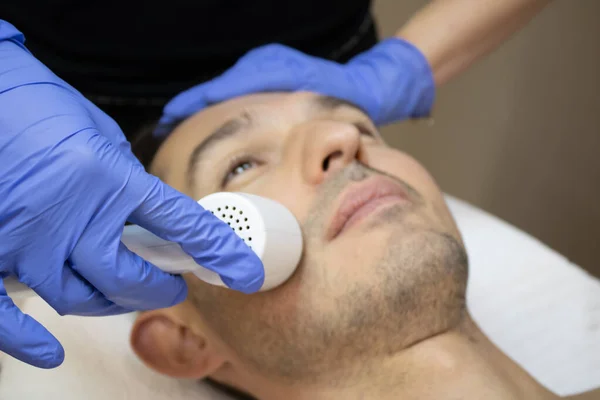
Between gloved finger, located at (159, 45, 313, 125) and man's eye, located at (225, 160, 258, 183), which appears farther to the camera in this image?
gloved finger, located at (159, 45, 313, 125)

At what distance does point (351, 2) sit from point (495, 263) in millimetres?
759

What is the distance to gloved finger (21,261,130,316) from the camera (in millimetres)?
729

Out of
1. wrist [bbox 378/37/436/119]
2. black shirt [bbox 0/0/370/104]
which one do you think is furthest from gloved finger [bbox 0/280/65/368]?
wrist [bbox 378/37/436/119]

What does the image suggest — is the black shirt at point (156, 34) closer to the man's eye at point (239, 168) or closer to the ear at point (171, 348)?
the man's eye at point (239, 168)

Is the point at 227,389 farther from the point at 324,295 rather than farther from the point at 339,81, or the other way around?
the point at 339,81

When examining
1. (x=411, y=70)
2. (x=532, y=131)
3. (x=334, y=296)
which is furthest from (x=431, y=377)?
(x=532, y=131)

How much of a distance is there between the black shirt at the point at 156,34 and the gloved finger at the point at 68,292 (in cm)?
74

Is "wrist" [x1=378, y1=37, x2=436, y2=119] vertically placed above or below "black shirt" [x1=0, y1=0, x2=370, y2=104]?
below

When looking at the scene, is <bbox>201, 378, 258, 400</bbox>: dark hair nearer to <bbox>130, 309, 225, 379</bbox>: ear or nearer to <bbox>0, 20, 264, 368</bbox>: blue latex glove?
<bbox>130, 309, 225, 379</bbox>: ear

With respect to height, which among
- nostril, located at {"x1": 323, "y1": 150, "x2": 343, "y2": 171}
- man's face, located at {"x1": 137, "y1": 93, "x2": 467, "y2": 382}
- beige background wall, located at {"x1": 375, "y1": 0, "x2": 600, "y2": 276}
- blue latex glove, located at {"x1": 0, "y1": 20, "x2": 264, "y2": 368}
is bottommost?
beige background wall, located at {"x1": 375, "y1": 0, "x2": 600, "y2": 276}

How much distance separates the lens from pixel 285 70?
4.24 feet

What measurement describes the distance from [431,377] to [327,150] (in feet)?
1.33

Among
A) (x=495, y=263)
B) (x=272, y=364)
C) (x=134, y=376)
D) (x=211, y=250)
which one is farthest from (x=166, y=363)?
(x=495, y=263)

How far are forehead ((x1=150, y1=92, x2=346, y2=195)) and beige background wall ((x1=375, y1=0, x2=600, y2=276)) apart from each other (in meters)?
1.11
